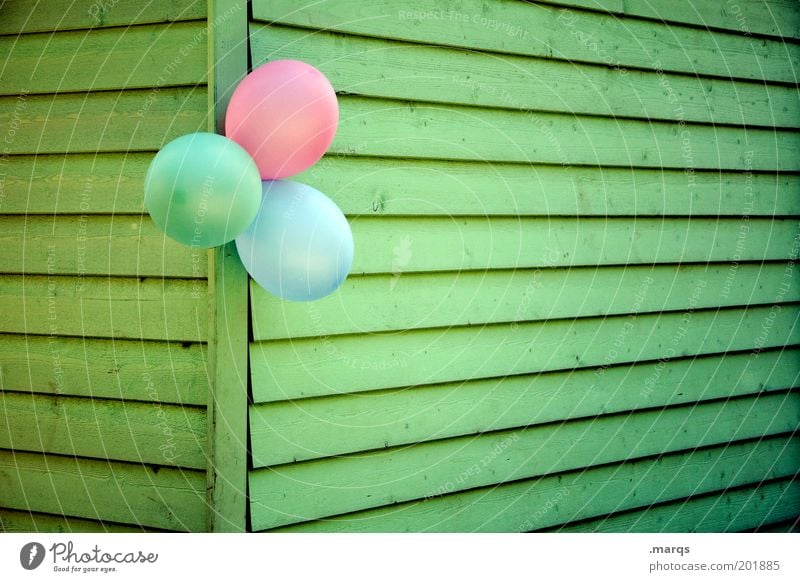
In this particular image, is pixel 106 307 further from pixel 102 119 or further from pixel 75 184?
pixel 102 119

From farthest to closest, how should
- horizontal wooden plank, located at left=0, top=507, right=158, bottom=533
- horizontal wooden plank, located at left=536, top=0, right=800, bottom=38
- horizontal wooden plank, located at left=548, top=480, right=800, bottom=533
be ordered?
horizontal wooden plank, located at left=548, top=480, right=800, bottom=533 < horizontal wooden plank, located at left=536, top=0, right=800, bottom=38 < horizontal wooden plank, located at left=0, top=507, right=158, bottom=533

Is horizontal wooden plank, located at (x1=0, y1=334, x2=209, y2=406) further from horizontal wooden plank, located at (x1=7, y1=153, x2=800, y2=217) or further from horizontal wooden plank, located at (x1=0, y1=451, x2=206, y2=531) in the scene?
horizontal wooden plank, located at (x1=7, y1=153, x2=800, y2=217)

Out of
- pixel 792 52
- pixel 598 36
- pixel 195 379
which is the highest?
pixel 792 52

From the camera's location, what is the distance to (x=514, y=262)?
8.36ft

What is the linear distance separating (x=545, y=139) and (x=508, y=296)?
1.77ft

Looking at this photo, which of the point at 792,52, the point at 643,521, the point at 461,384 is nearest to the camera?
the point at 461,384

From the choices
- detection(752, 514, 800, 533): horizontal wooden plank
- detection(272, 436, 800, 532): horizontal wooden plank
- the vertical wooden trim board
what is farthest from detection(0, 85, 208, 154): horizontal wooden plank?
detection(752, 514, 800, 533): horizontal wooden plank

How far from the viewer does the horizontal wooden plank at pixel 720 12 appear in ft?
8.94

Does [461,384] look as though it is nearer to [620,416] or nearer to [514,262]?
[514,262]

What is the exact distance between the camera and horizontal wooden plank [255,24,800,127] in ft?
7.06

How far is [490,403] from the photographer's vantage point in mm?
2545

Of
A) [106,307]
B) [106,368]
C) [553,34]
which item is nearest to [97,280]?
[106,307]

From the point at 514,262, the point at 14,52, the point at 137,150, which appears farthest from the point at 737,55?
the point at 14,52

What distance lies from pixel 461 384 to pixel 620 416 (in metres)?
0.71
